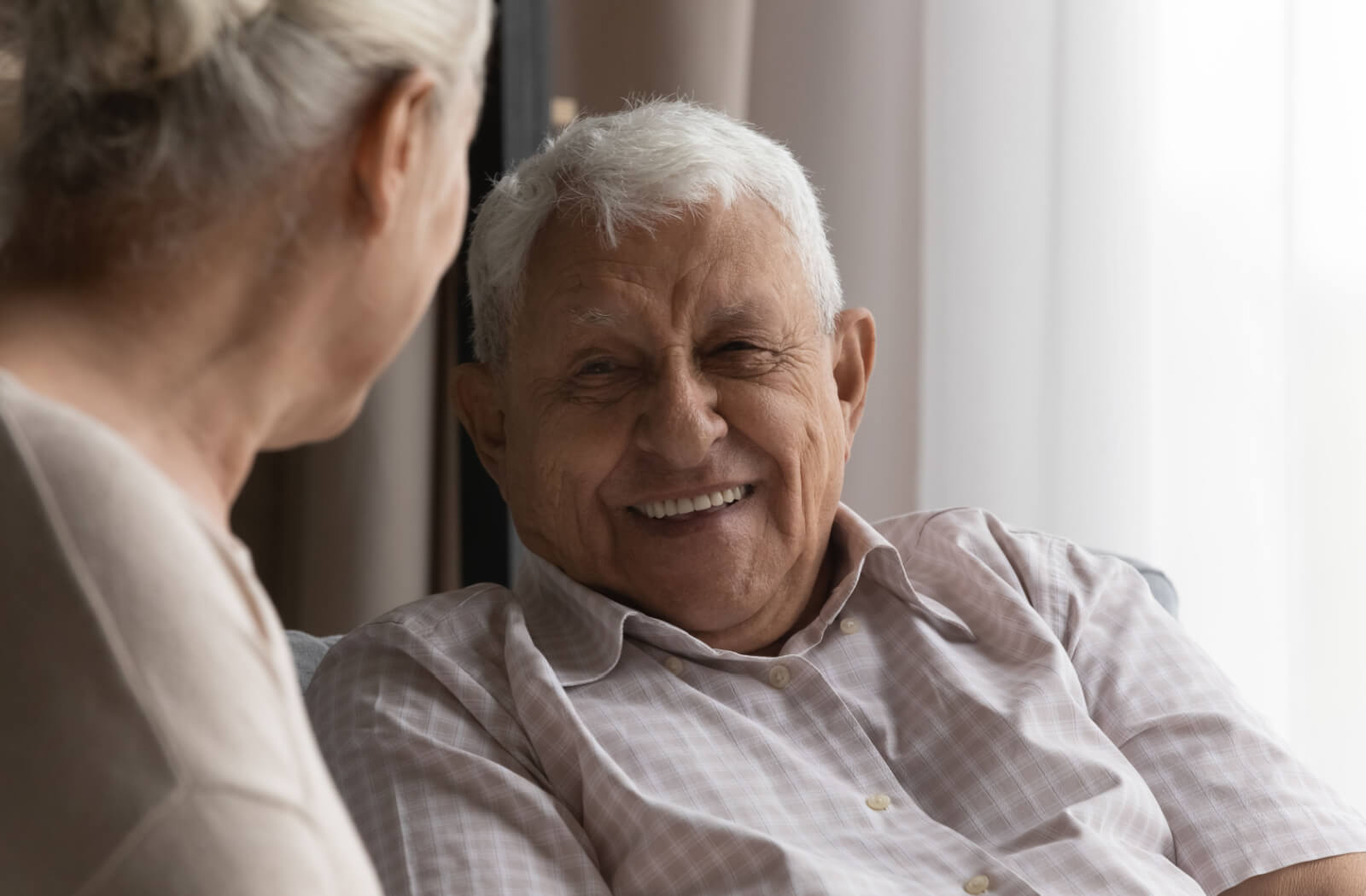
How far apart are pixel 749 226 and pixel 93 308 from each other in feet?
3.12

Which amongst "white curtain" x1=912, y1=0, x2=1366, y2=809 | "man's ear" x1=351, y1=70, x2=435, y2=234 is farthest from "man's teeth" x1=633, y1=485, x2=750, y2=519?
"white curtain" x1=912, y1=0, x2=1366, y2=809

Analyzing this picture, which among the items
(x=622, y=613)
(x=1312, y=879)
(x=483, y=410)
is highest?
(x=483, y=410)

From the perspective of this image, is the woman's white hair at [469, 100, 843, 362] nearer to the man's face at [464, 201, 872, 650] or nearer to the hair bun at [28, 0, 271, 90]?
the man's face at [464, 201, 872, 650]

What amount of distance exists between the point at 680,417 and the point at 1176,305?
126 cm

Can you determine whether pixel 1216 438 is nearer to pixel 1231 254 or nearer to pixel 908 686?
pixel 1231 254

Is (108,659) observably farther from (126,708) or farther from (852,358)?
(852,358)

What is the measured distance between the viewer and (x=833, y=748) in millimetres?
1455

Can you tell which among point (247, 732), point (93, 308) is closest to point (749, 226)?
point (93, 308)

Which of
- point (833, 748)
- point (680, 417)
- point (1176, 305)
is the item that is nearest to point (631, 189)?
point (680, 417)

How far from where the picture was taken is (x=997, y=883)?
1325mm

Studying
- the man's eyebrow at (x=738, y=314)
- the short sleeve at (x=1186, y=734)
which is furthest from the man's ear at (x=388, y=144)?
the short sleeve at (x=1186, y=734)

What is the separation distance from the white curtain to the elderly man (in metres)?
0.73

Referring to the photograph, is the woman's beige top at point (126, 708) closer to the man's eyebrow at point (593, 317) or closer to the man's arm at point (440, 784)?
the man's arm at point (440, 784)

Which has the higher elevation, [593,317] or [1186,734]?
[593,317]
